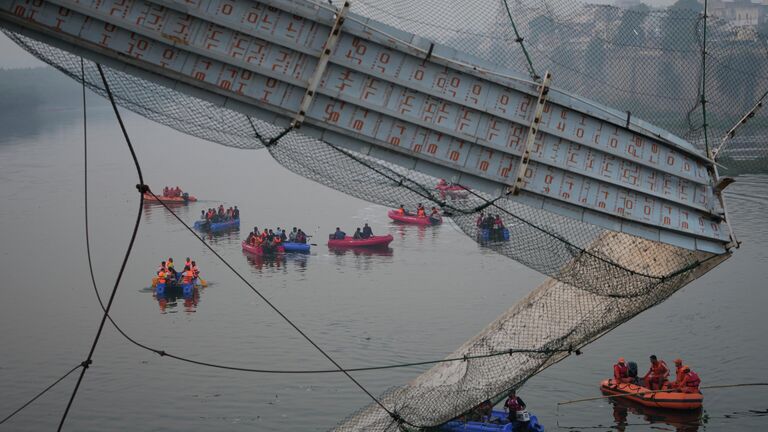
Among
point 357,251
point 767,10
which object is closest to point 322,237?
point 357,251

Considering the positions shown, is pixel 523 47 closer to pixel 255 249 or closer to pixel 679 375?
pixel 679 375

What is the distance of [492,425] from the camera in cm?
2144

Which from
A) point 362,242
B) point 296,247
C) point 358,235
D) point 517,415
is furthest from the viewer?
point 358,235

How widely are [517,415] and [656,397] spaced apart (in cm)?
651

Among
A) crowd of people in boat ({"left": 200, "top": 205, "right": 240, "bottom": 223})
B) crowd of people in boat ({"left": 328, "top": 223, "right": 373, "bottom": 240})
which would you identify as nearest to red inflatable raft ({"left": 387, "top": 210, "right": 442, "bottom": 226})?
crowd of people in boat ({"left": 328, "top": 223, "right": 373, "bottom": 240})

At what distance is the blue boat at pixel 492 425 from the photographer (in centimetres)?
2059

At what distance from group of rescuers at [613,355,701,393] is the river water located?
0.84m

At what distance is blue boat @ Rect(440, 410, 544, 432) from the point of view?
811 inches

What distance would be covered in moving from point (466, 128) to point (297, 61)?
2826 mm

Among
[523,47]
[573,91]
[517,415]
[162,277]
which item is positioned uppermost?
[523,47]

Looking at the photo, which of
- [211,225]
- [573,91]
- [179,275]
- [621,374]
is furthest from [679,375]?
[211,225]

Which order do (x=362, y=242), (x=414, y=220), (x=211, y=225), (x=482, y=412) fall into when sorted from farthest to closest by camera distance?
1. (x=414, y=220)
2. (x=211, y=225)
3. (x=362, y=242)
4. (x=482, y=412)

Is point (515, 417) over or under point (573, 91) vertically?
under

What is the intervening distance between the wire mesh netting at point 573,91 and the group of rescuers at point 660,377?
923 cm
